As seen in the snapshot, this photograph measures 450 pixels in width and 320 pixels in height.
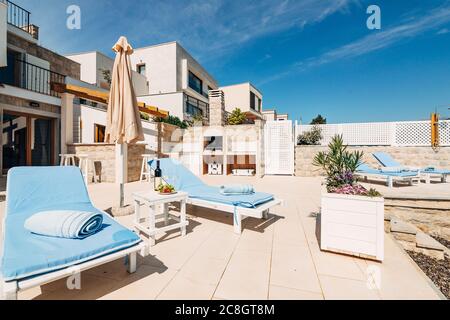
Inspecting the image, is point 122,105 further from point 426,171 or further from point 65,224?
point 426,171

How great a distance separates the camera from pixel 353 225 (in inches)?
105

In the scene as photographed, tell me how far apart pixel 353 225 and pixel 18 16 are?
16286mm

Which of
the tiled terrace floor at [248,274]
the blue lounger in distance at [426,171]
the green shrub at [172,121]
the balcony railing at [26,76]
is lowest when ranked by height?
the tiled terrace floor at [248,274]

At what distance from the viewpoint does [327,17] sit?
843 centimetres

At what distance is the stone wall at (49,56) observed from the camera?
391 inches

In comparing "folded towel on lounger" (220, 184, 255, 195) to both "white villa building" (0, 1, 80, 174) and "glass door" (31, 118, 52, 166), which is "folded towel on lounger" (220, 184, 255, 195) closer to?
"white villa building" (0, 1, 80, 174)

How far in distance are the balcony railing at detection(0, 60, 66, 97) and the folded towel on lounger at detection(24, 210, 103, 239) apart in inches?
403

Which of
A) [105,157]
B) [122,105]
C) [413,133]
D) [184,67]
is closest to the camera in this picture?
[122,105]

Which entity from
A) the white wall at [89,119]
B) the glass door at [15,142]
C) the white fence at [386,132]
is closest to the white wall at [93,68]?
the white wall at [89,119]

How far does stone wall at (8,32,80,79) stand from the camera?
9930 millimetres

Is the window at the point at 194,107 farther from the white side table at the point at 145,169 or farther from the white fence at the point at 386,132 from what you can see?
the white fence at the point at 386,132

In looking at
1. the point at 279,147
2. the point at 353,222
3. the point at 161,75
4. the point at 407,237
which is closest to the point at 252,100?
the point at 161,75

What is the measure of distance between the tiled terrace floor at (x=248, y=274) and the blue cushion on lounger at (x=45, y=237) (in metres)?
0.45
